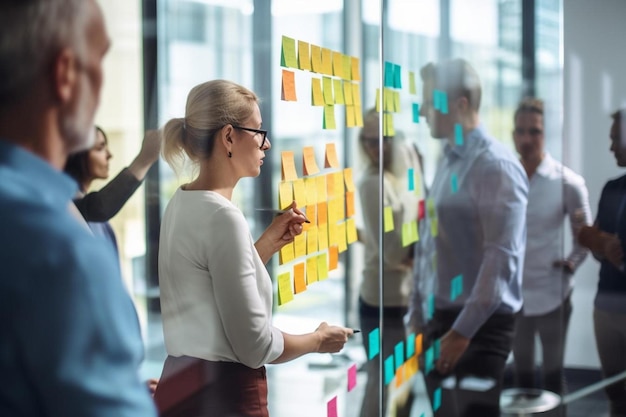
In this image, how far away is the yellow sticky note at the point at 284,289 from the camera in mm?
1979

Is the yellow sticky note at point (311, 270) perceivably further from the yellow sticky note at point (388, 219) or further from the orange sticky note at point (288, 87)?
the yellow sticky note at point (388, 219)

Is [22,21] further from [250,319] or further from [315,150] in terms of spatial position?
[315,150]

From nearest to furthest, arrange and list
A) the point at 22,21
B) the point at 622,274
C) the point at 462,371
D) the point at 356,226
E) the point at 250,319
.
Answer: the point at 22,21 → the point at 250,319 → the point at 356,226 → the point at 622,274 → the point at 462,371

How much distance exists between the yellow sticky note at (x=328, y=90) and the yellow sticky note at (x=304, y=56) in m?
0.12

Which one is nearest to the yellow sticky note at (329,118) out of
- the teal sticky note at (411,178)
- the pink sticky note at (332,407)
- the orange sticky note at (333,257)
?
the orange sticky note at (333,257)

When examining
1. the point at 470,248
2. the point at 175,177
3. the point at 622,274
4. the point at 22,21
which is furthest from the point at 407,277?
the point at 22,21

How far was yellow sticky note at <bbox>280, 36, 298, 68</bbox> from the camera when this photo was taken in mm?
1996

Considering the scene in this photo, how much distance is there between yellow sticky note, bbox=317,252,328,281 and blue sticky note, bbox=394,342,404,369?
0.78 metres

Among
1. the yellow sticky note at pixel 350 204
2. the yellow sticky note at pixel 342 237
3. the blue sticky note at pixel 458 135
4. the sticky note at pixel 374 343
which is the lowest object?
the sticky note at pixel 374 343

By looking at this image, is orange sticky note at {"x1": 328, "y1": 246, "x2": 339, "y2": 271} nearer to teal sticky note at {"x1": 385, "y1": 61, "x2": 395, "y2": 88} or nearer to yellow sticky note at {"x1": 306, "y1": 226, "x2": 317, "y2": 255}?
yellow sticky note at {"x1": 306, "y1": 226, "x2": 317, "y2": 255}

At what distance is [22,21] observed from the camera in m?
0.99

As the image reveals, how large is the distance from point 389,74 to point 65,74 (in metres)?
1.95

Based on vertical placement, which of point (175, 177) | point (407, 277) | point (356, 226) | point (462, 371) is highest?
point (175, 177)

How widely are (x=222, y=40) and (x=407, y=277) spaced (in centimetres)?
157
